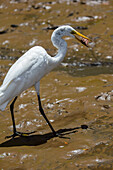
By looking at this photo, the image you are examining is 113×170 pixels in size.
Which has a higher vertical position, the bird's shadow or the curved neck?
the curved neck

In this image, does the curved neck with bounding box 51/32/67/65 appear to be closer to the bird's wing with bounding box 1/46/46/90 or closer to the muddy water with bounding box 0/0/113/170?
the bird's wing with bounding box 1/46/46/90

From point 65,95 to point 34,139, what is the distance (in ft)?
5.13

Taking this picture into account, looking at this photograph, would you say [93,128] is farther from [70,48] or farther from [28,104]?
[70,48]

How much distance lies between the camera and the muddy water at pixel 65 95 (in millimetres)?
4043

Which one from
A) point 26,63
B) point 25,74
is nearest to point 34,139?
point 25,74

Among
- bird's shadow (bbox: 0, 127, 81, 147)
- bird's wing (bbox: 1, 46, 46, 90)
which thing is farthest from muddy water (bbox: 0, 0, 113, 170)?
bird's wing (bbox: 1, 46, 46, 90)

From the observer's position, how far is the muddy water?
404cm

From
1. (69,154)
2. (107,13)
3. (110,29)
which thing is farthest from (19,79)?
(107,13)

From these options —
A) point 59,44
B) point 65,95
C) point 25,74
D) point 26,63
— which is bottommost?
point 65,95

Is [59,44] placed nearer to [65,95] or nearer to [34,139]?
[65,95]

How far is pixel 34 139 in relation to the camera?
190 inches

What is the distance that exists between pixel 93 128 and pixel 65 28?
160cm

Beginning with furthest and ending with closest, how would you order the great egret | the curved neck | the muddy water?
the curved neck < the great egret < the muddy water

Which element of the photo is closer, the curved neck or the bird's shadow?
the bird's shadow
